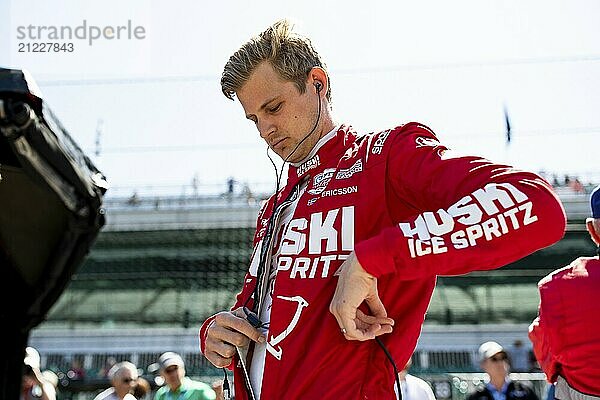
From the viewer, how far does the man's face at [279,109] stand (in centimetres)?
150

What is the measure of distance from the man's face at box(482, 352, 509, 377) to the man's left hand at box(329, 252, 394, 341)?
4.42 m

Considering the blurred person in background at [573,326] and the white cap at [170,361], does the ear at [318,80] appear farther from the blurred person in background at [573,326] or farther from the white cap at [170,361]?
the white cap at [170,361]

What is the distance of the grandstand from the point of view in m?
18.2

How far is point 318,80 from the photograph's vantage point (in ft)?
5.16

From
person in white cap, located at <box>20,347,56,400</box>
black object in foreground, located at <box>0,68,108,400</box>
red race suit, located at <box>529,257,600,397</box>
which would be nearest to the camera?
red race suit, located at <box>529,257,600,397</box>

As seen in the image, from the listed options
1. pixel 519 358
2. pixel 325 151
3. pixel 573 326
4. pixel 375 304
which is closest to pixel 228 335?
pixel 375 304

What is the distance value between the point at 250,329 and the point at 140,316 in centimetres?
Result: 2087

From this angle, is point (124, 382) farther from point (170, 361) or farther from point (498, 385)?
point (498, 385)

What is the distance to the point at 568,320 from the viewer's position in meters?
2.14

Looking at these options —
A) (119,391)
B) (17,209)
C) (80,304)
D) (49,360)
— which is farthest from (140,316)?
(17,209)

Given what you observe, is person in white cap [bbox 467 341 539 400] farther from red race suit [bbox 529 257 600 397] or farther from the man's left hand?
the man's left hand

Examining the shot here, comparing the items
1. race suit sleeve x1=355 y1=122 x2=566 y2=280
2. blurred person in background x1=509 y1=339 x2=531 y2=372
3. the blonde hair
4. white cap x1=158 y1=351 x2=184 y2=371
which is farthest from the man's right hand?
blurred person in background x1=509 y1=339 x2=531 y2=372

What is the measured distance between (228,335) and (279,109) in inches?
19.4

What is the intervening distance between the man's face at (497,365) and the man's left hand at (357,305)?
14.5 feet
